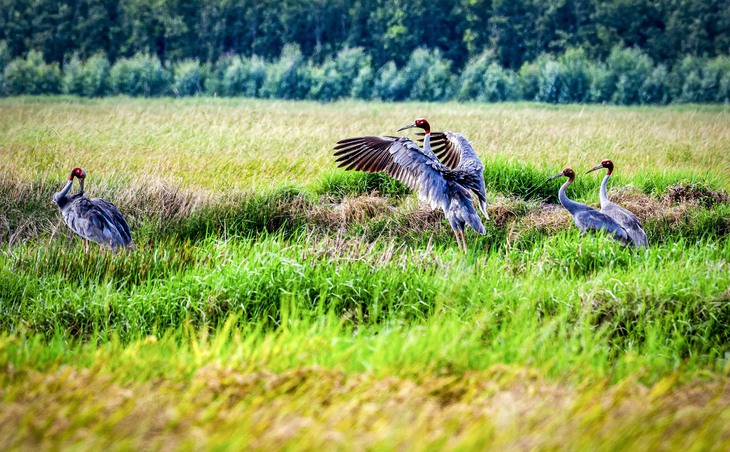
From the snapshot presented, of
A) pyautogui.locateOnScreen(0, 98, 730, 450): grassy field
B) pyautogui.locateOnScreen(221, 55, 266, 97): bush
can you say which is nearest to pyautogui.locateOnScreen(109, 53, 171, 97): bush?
pyautogui.locateOnScreen(221, 55, 266, 97): bush

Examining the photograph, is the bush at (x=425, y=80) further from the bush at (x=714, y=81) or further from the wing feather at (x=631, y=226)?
the wing feather at (x=631, y=226)

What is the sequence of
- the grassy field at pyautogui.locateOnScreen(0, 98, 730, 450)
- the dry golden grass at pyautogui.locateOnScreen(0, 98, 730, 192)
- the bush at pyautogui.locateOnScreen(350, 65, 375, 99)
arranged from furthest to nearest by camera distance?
the bush at pyautogui.locateOnScreen(350, 65, 375, 99) → the dry golden grass at pyautogui.locateOnScreen(0, 98, 730, 192) → the grassy field at pyautogui.locateOnScreen(0, 98, 730, 450)

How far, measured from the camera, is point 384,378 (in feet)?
13.0

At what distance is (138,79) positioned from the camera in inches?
1575

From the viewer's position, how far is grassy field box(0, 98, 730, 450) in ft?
11.1

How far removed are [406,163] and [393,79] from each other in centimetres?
3571

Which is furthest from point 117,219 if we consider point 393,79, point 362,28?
point 362,28

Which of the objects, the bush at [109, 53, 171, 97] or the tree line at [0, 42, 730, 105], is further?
the bush at [109, 53, 171, 97]

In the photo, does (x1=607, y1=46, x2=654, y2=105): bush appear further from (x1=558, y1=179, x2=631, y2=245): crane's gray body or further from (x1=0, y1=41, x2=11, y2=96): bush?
(x1=558, y1=179, x2=631, y2=245): crane's gray body

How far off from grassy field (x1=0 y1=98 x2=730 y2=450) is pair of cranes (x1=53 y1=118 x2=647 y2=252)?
0.91 ft

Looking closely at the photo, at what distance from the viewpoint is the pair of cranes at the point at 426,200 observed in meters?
7.33

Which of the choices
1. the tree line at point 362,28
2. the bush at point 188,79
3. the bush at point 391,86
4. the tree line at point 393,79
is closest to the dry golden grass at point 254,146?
the tree line at point 393,79

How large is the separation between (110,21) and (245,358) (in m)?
46.3

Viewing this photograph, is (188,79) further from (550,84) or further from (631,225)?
(631,225)
